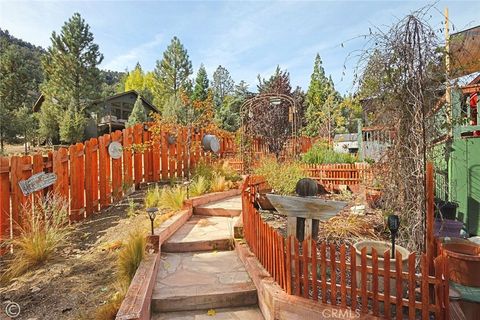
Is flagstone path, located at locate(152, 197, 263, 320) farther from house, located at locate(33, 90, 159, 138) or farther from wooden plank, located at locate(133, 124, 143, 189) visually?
house, located at locate(33, 90, 159, 138)

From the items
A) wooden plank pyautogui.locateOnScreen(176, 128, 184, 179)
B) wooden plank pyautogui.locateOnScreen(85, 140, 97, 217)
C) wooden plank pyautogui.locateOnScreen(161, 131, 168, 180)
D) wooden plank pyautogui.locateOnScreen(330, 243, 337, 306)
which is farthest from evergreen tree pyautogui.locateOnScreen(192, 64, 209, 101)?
wooden plank pyautogui.locateOnScreen(330, 243, 337, 306)

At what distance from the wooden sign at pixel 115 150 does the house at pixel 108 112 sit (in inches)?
591

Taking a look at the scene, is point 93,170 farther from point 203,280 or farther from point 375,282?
point 375,282

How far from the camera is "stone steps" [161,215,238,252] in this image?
4078 millimetres

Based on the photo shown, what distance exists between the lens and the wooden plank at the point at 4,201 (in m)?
3.77

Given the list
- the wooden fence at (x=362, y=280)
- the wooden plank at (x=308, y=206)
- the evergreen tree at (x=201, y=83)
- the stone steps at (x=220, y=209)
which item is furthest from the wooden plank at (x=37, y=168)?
the evergreen tree at (x=201, y=83)

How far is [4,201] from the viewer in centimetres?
380

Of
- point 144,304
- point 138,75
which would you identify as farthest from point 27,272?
point 138,75

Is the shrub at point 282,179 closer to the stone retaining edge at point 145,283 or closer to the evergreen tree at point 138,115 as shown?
the stone retaining edge at point 145,283

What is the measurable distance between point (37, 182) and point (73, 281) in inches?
77.0

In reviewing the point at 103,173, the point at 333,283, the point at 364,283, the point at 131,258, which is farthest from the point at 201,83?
the point at 364,283

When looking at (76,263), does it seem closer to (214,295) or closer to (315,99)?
(214,295)

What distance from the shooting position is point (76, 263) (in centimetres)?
360

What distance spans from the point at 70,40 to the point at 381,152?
25.8 meters
